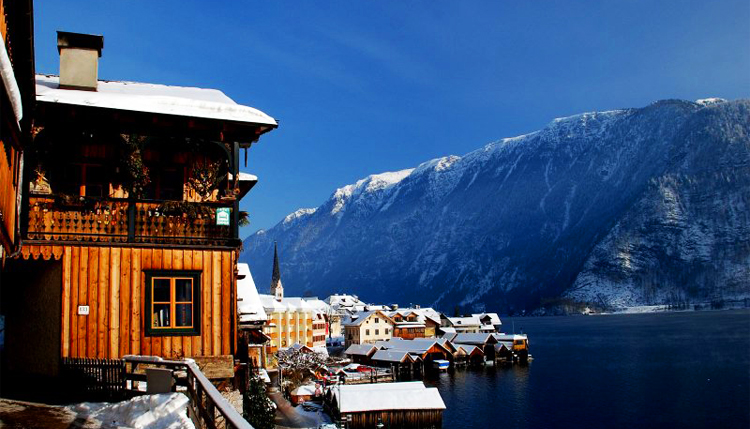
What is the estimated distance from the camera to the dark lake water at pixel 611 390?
2717 inches

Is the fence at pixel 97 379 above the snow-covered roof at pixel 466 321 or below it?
above

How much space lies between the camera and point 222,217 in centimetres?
1920

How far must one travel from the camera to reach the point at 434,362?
124 m

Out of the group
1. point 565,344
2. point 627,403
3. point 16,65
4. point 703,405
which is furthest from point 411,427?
point 565,344

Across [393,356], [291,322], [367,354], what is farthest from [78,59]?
[291,322]

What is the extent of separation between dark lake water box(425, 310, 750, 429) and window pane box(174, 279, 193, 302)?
A: 54.0m

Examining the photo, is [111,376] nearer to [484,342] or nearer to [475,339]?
[484,342]

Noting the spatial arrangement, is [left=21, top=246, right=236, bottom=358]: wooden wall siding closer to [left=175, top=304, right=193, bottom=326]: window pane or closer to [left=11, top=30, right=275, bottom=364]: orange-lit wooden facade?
[left=11, top=30, right=275, bottom=364]: orange-lit wooden facade

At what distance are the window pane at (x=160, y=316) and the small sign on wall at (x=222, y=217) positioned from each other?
276 cm

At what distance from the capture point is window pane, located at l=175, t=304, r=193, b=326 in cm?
1881

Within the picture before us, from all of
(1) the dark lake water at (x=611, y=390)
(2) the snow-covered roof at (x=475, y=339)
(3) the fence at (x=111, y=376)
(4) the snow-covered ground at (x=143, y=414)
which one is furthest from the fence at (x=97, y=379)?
(2) the snow-covered roof at (x=475, y=339)

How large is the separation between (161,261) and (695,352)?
132954mm

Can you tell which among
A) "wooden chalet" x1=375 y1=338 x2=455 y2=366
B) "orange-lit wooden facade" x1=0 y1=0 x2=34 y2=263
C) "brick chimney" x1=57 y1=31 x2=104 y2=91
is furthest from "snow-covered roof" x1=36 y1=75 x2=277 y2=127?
"wooden chalet" x1=375 y1=338 x2=455 y2=366

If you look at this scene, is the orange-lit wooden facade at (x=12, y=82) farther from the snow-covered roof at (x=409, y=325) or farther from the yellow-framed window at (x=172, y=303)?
the snow-covered roof at (x=409, y=325)
